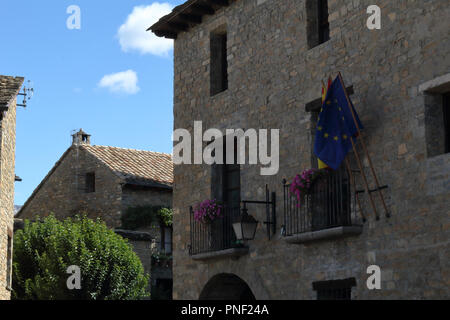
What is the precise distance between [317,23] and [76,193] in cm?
1658

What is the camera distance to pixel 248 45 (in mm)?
15242

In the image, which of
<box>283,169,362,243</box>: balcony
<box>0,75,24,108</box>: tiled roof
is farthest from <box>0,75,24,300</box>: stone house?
<box>283,169,362,243</box>: balcony

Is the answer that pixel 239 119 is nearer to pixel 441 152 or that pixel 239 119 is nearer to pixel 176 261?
pixel 176 261

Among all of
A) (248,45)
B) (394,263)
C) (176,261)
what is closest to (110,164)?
(176,261)

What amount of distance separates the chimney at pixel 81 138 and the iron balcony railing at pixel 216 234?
15.0 meters

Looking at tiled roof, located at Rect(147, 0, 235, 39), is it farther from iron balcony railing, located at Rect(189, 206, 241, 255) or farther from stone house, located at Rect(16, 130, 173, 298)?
stone house, located at Rect(16, 130, 173, 298)

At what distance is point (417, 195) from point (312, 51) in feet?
11.5

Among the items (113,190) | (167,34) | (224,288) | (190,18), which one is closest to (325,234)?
(224,288)

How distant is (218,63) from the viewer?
16328mm

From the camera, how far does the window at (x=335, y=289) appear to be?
12.3 m

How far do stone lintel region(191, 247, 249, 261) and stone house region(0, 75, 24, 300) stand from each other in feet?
15.6

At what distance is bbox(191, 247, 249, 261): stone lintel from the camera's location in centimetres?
1443

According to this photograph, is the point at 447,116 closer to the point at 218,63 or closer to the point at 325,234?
the point at 325,234
